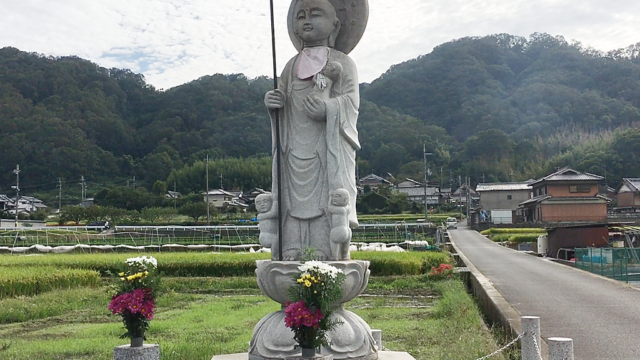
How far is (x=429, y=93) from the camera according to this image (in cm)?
12975

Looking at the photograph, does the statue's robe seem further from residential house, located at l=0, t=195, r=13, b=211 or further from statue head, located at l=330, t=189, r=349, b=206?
residential house, located at l=0, t=195, r=13, b=211

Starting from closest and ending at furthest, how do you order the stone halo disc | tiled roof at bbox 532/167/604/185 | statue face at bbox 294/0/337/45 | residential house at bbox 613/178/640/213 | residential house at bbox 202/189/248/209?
statue face at bbox 294/0/337/45 < the stone halo disc < tiled roof at bbox 532/167/604/185 < residential house at bbox 613/178/640/213 < residential house at bbox 202/189/248/209

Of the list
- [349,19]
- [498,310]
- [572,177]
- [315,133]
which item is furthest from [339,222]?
[572,177]

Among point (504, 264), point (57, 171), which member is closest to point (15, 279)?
point (504, 264)

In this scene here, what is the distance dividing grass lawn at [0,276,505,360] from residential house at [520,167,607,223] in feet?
129

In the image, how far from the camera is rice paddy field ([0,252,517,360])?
30.7ft

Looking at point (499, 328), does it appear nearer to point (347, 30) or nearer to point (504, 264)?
point (347, 30)

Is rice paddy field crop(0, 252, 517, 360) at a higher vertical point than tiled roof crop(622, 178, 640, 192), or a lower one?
lower

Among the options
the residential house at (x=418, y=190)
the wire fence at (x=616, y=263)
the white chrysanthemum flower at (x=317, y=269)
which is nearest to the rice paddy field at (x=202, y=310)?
the white chrysanthemum flower at (x=317, y=269)

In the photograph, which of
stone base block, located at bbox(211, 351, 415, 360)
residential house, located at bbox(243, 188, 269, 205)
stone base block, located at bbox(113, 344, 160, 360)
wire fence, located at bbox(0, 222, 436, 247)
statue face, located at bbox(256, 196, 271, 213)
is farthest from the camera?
residential house, located at bbox(243, 188, 269, 205)

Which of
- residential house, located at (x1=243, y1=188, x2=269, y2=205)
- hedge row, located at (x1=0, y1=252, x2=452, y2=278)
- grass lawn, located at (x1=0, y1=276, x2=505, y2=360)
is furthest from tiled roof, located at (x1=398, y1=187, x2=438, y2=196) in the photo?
grass lawn, located at (x1=0, y1=276, x2=505, y2=360)

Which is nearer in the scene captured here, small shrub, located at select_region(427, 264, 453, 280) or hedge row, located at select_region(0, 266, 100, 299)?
hedge row, located at select_region(0, 266, 100, 299)

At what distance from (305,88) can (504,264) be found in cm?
1947

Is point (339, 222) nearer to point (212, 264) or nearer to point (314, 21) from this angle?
point (314, 21)
